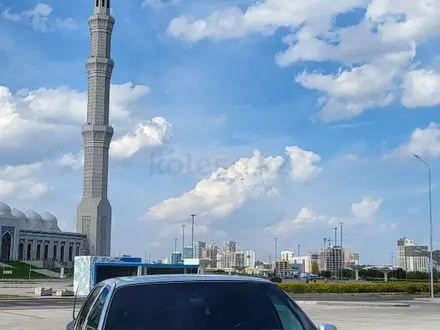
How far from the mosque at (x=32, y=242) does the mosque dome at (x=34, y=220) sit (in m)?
3.92

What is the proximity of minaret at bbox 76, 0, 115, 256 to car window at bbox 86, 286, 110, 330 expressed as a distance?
366 ft

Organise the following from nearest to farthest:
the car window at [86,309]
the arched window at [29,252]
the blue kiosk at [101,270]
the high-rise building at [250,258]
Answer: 1. the car window at [86,309]
2. the blue kiosk at [101,270]
3. the arched window at [29,252]
4. the high-rise building at [250,258]

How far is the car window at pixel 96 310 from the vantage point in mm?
5046

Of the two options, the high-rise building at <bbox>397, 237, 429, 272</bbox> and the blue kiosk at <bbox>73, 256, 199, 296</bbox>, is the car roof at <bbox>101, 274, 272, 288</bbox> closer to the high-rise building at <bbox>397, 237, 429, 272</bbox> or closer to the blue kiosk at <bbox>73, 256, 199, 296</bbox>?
the blue kiosk at <bbox>73, 256, 199, 296</bbox>

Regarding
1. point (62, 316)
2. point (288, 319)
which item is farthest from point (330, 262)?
point (288, 319)

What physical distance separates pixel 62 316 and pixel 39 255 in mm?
106067

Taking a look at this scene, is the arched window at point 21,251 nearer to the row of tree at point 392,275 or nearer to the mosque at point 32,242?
the mosque at point 32,242

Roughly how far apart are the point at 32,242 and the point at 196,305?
125 m

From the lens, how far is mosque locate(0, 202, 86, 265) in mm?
117938

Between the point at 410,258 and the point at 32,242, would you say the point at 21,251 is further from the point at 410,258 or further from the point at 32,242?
the point at 410,258

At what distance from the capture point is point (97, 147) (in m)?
116

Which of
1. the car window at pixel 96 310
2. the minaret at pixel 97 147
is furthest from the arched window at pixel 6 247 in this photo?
the car window at pixel 96 310

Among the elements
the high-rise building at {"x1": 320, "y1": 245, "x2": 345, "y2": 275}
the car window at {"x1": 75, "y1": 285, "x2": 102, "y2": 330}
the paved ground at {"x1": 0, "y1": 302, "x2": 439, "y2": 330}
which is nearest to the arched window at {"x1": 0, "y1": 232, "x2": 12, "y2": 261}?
the high-rise building at {"x1": 320, "y1": 245, "x2": 345, "y2": 275}

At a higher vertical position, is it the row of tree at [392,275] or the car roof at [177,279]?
the car roof at [177,279]
